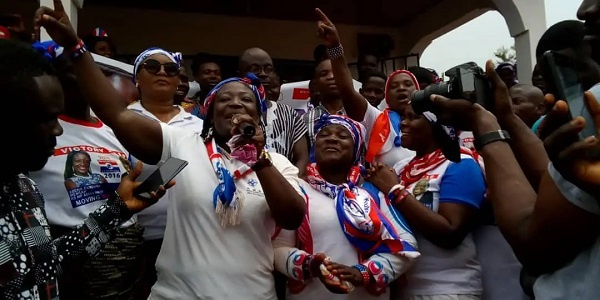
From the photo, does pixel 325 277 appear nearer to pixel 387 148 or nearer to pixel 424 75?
pixel 387 148

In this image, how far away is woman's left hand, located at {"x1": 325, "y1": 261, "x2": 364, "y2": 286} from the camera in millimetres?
2582

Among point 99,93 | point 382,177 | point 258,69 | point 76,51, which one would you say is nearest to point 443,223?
point 382,177

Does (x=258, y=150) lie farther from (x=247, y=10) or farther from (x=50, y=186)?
(x=247, y=10)

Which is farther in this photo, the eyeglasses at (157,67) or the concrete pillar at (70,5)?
the concrete pillar at (70,5)

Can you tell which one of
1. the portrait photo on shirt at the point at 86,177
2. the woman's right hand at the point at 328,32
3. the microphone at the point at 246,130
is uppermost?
the woman's right hand at the point at 328,32

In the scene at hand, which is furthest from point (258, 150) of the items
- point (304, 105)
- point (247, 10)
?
point (247, 10)

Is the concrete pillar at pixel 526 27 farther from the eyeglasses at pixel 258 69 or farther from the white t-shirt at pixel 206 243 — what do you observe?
the white t-shirt at pixel 206 243

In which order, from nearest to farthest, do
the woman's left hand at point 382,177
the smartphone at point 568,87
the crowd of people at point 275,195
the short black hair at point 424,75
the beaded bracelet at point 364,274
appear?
1. the smartphone at point 568,87
2. the crowd of people at point 275,195
3. the beaded bracelet at point 364,274
4. the woman's left hand at point 382,177
5. the short black hair at point 424,75

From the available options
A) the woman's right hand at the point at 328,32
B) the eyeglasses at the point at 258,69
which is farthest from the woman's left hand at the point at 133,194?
the eyeglasses at the point at 258,69

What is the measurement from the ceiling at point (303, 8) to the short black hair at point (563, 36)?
22.3ft

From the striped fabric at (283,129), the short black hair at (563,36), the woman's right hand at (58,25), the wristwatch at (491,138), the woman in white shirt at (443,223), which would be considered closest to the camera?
the short black hair at (563,36)

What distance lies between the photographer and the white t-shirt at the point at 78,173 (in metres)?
2.55

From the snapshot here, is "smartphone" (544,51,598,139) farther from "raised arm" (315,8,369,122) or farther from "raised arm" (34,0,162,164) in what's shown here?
"raised arm" (315,8,369,122)

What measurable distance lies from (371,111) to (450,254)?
1207mm
